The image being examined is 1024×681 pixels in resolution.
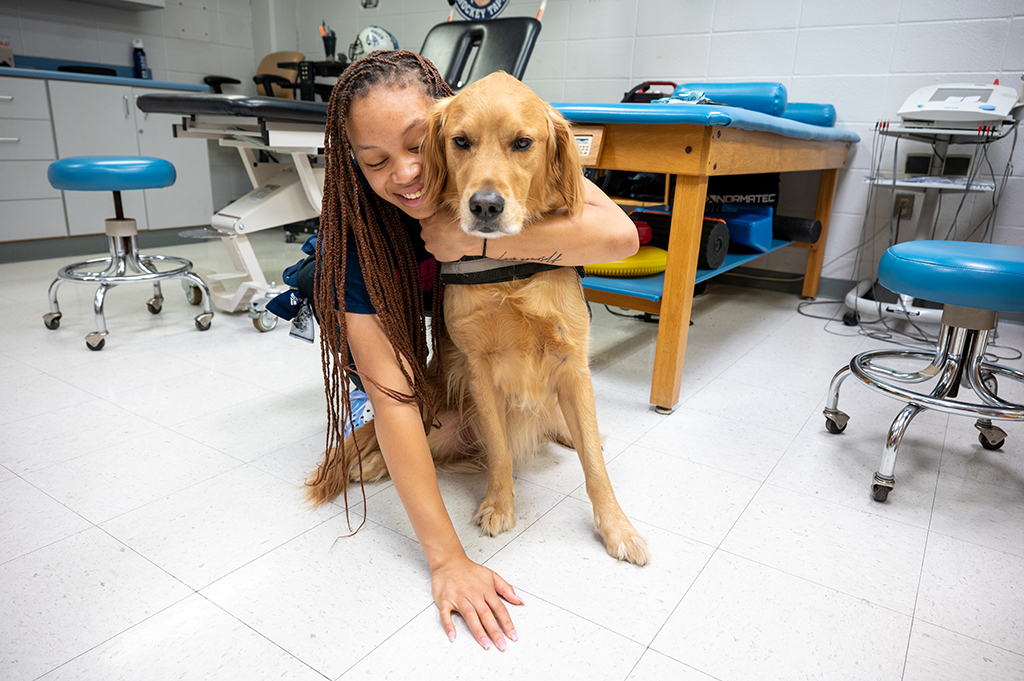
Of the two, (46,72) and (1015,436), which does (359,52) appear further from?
(1015,436)

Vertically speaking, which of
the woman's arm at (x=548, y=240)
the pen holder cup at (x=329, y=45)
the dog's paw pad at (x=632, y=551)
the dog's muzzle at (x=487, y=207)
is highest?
the pen holder cup at (x=329, y=45)

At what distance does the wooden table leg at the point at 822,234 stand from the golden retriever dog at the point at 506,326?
2.48 meters

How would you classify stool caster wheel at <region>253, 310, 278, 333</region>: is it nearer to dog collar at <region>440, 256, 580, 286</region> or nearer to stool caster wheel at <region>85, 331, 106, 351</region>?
stool caster wheel at <region>85, 331, 106, 351</region>

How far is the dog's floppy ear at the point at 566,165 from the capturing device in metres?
1.08

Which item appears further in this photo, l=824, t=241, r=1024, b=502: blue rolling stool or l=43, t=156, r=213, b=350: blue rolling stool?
l=43, t=156, r=213, b=350: blue rolling stool

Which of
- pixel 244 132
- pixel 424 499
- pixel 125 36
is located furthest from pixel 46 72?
pixel 424 499

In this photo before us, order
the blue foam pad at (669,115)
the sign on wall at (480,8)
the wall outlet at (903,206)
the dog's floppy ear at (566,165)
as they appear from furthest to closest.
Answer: the sign on wall at (480,8), the wall outlet at (903,206), the blue foam pad at (669,115), the dog's floppy ear at (566,165)

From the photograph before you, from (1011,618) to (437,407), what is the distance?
115cm

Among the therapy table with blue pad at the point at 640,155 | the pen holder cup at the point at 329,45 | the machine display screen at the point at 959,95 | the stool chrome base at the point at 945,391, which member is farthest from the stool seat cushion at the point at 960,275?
the pen holder cup at the point at 329,45

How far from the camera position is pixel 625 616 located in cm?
105

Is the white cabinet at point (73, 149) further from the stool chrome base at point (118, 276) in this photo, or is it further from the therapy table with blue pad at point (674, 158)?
the therapy table with blue pad at point (674, 158)

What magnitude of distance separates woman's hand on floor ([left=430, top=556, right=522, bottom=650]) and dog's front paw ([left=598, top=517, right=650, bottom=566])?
0.24 m

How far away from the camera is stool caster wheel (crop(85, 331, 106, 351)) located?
2.28m

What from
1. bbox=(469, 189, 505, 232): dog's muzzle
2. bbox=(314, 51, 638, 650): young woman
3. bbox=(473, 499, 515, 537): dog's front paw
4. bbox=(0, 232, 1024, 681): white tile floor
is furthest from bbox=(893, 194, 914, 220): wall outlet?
bbox=(469, 189, 505, 232): dog's muzzle
